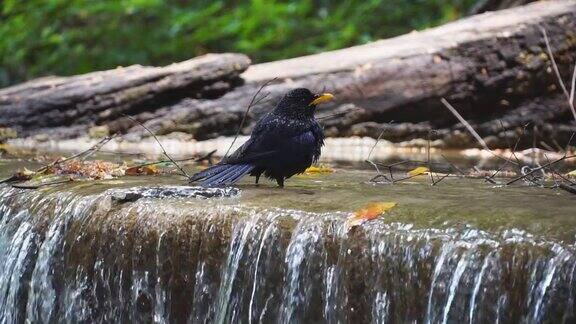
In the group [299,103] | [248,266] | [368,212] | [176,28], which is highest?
[176,28]

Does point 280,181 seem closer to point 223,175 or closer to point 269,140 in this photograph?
point 269,140

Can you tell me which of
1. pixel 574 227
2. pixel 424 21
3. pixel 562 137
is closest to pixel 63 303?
pixel 574 227

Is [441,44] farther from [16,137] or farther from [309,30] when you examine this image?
[309,30]

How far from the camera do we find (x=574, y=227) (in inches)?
122

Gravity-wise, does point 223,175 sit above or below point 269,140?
below

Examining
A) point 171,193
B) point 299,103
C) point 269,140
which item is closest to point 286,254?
point 171,193

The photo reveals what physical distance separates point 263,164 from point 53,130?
398 cm

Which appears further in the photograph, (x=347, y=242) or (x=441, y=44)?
(x=441, y=44)

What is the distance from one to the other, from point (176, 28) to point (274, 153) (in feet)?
31.4

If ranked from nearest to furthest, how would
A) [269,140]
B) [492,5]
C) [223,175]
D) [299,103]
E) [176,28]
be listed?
[223,175] → [269,140] → [299,103] → [492,5] → [176,28]

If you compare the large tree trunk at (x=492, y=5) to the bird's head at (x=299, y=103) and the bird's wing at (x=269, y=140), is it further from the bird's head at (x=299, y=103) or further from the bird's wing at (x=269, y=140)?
the bird's wing at (x=269, y=140)

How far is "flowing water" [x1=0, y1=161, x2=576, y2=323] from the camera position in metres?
3.09

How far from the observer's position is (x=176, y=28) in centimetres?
1382

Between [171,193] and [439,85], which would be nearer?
[171,193]
